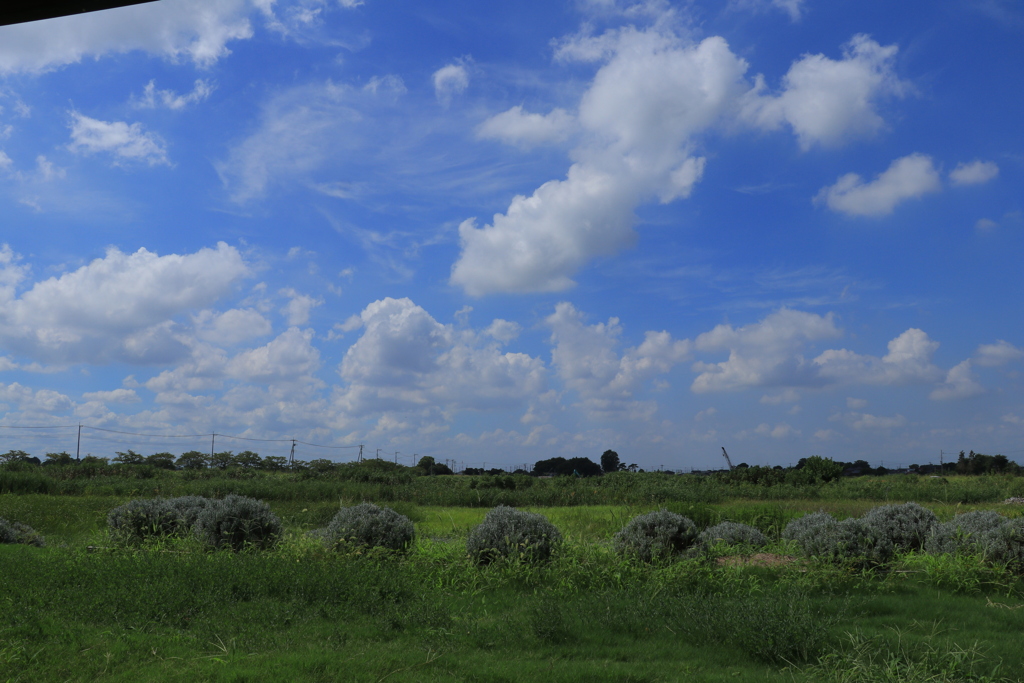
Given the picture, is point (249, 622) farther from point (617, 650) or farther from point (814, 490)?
point (814, 490)

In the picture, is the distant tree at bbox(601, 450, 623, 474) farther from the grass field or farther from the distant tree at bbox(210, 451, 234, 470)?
the grass field

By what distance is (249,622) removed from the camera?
530 cm

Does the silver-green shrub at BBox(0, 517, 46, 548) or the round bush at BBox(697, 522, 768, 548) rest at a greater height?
the round bush at BBox(697, 522, 768, 548)

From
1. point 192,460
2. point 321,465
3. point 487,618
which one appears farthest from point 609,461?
point 487,618

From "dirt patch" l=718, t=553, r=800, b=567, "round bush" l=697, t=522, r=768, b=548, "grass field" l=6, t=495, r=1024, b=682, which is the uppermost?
"round bush" l=697, t=522, r=768, b=548

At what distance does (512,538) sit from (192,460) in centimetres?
2426

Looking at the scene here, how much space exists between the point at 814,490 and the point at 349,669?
1910 cm

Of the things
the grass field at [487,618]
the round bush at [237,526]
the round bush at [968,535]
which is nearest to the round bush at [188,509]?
the round bush at [237,526]

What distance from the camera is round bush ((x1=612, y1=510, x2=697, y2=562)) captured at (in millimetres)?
7902

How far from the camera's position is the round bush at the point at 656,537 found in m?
7.90

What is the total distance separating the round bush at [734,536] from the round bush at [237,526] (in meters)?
5.31

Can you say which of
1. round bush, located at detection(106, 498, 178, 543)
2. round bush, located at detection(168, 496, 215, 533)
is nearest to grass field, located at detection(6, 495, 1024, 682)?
round bush, located at detection(106, 498, 178, 543)

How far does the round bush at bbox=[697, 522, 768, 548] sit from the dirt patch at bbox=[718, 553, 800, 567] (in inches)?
14.4

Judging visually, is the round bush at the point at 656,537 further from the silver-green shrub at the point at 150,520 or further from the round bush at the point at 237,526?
the silver-green shrub at the point at 150,520
